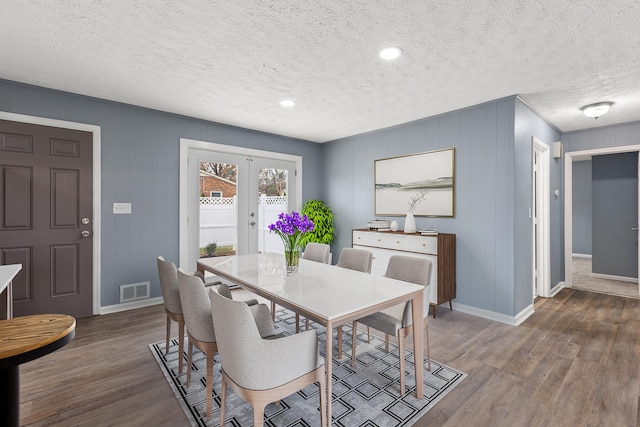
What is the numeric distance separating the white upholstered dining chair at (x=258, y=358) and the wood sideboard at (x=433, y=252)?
7.65ft

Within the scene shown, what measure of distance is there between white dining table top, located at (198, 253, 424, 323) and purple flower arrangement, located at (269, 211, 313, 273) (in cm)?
11

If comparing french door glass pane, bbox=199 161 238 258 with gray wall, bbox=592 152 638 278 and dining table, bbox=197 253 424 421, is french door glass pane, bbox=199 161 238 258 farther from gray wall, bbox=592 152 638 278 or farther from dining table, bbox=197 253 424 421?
gray wall, bbox=592 152 638 278

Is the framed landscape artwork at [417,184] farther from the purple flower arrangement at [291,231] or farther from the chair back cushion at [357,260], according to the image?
the purple flower arrangement at [291,231]

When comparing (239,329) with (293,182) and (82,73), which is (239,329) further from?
(293,182)

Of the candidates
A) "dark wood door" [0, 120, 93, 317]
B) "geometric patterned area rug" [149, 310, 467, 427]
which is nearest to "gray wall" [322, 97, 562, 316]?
"geometric patterned area rug" [149, 310, 467, 427]

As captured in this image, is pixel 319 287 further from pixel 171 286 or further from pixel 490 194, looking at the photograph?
pixel 490 194

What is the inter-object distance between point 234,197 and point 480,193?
3397 millimetres

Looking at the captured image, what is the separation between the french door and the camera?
4.36 meters

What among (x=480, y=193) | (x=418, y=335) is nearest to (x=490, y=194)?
(x=480, y=193)

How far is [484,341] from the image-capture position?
9.72 feet

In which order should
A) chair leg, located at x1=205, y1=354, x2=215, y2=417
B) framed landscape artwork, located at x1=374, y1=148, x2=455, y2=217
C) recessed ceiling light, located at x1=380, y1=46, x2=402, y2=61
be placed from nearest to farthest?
1. chair leg, located at x1=205, y1=354, x2=215, y2=417
2. recessed ceiling light, located at x1=380, y1=46, x2=402, y2=61
3. framed landscape artwork, located at x1=374, y1=148, x2=455, y2=217

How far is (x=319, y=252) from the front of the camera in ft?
11.1

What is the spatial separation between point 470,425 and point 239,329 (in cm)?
147

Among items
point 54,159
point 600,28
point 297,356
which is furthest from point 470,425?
point 54,159
